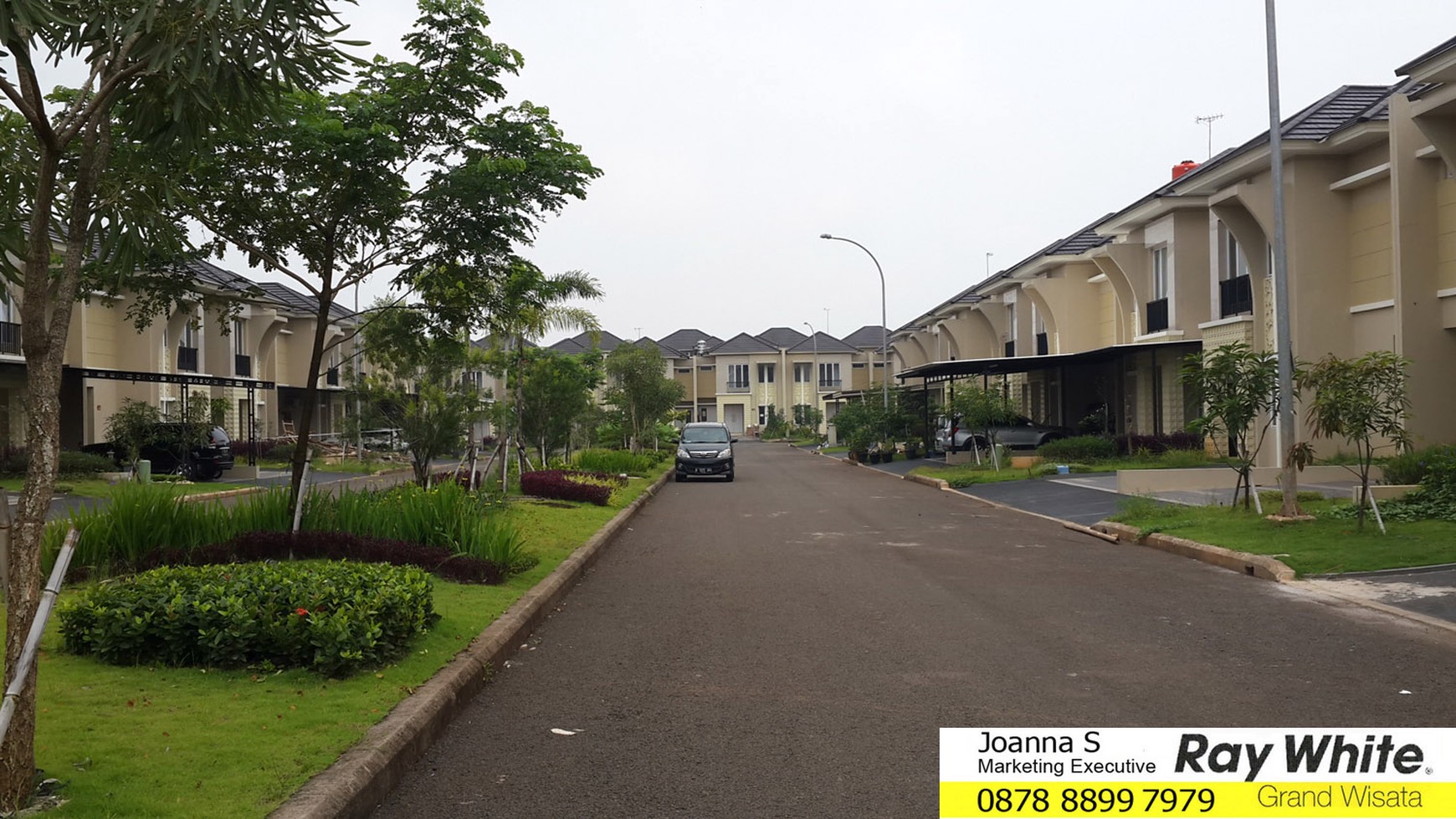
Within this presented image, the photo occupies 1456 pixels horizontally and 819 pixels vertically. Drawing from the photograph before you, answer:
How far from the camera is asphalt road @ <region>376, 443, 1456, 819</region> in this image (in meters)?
5.47

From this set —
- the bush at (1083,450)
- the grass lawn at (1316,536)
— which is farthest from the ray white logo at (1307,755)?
the bush at (1083,450)

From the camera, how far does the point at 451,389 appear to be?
19.3 metres

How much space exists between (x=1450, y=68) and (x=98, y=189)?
54.7 feet

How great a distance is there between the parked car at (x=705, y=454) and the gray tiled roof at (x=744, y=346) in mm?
56687

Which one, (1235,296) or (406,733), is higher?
(1235,296)

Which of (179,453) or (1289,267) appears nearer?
(1289,267)

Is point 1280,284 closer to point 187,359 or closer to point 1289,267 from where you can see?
point 1289,267

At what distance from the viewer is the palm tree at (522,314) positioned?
13.7 m

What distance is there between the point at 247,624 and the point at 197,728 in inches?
50.3

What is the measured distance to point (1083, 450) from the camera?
31391 mm

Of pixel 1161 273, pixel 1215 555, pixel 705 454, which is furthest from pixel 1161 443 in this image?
pixel 1215 555

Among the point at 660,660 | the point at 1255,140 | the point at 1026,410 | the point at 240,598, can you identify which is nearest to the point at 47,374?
the point at 240,598

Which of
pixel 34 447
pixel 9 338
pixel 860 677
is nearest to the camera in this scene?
pixel 34 447

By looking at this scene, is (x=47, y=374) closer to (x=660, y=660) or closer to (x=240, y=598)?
(x=240, y=598)
